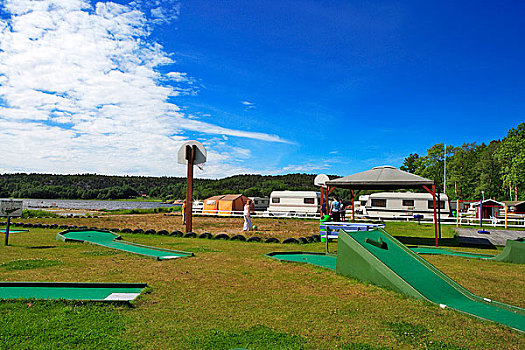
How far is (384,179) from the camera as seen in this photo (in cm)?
1456

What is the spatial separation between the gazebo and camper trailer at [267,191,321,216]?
70.2ft

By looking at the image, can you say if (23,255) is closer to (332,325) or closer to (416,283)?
(332,325)

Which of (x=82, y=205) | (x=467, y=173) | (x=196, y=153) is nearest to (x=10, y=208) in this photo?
(x=196, y=153)

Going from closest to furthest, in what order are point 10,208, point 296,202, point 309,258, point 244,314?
1. point 244,314
2. point 309,258
3. point 10,208
4. point 296,202

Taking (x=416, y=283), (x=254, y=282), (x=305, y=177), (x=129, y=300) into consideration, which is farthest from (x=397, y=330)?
(x=305, y=177)

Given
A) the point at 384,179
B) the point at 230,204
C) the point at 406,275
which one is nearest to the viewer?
the point at 406,275

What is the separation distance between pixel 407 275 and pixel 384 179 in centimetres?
876

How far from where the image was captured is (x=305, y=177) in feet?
368

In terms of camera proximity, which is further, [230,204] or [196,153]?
[230,204]

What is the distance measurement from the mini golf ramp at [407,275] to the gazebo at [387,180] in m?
6.90

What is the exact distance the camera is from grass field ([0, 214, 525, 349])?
385cm

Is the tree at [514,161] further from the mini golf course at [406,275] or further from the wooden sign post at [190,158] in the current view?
the mini golf course at [406,275]

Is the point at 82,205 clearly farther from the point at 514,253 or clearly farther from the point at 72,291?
the point at 514,253

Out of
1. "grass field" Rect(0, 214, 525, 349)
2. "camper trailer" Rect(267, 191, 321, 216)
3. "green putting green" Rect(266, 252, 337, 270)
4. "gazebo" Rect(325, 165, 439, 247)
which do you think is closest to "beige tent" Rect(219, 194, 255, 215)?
"camper trailer" Rect(267, 191, 321, 216)
